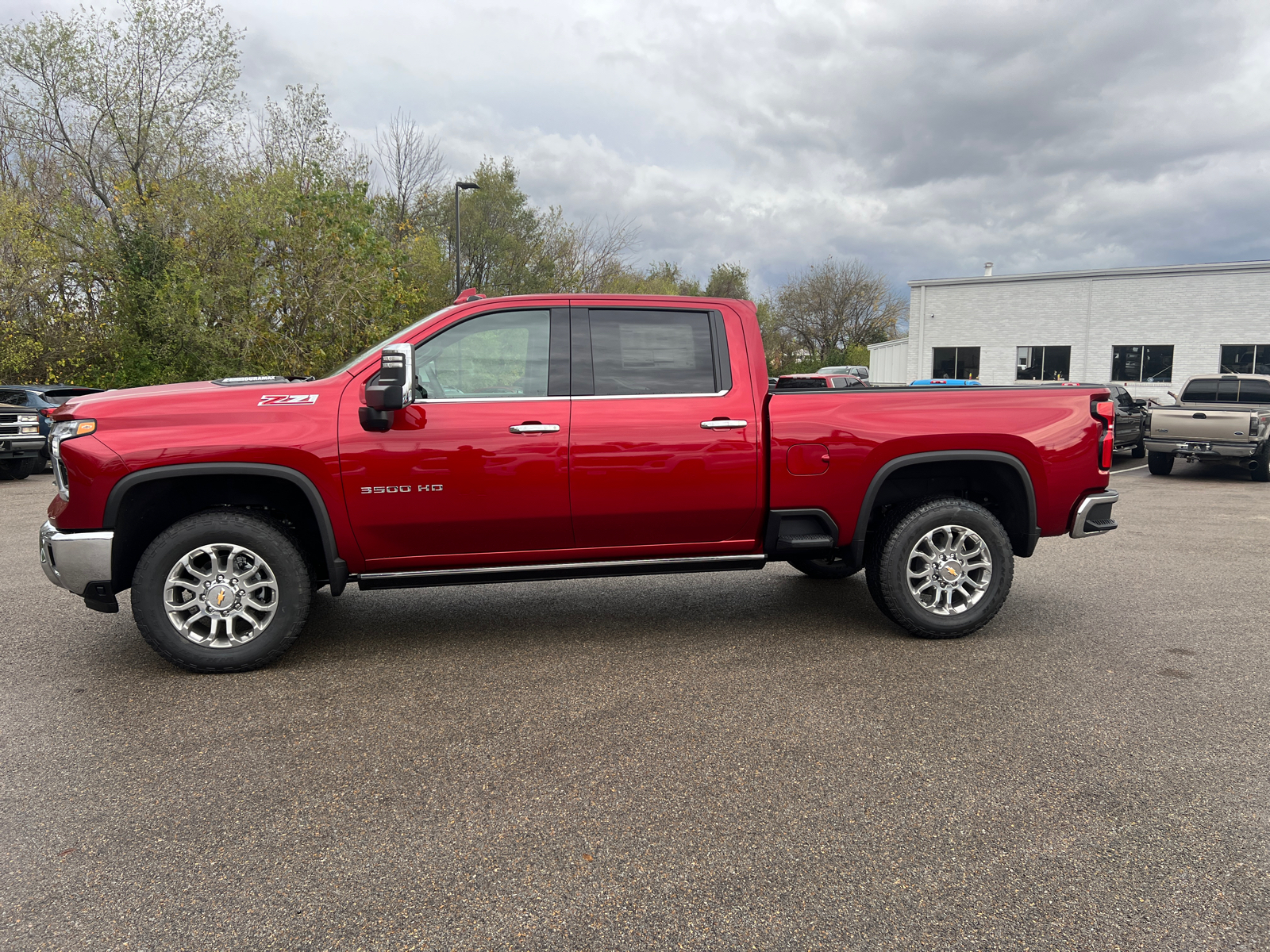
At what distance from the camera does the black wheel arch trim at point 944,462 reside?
4.84 metres

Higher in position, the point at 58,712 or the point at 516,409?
the point at 516,409

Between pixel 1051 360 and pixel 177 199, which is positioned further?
Result: pixel 1051 360

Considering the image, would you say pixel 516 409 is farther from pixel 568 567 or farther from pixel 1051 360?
pixel 1051 360

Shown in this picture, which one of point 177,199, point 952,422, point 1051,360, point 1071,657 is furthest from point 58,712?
point 1051,360

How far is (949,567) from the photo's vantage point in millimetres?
4953

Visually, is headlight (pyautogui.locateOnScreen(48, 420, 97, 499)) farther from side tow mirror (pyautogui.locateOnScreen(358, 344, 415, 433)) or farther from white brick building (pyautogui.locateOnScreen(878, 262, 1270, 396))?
white brick building (pyautogui.locateOnScreen(878, 262, 1270, 396))

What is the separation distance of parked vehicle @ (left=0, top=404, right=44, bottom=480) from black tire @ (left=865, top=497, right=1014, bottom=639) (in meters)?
14.9

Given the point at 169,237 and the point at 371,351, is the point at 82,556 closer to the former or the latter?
the point at 371,351

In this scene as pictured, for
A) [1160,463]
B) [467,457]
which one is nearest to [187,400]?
[467,457]

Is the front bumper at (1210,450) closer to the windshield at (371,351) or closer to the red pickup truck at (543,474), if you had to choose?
the red pickup truck at (543,474)

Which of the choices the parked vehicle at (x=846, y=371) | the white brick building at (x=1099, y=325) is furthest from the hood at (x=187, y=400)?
the white brick building at (x=1099, y=325)

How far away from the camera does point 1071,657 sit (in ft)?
15.3

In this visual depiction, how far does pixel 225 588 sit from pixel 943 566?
3976mm

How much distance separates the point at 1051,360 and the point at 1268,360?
7275 millimetres
